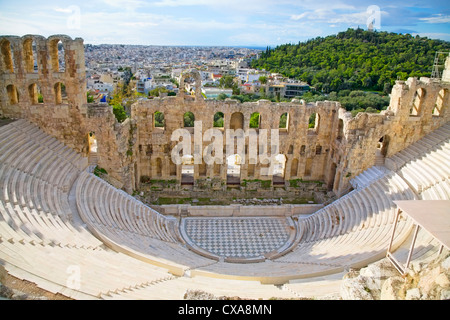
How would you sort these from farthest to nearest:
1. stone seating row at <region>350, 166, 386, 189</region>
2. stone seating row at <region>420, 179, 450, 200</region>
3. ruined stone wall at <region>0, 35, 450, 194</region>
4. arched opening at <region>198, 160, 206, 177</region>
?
1. arched opening at <region>198, 160, 206, 177</region>
2. stone seating row at <region>350, 166, 386, 189</region>
3. ruined stone wall at <region>0, 35, 450, 194</region>
4. stone seating row at <region>420, 179, 450, 200</region>

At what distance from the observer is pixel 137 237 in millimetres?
16203

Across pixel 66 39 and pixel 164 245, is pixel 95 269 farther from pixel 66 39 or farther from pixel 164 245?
pixel 66 39

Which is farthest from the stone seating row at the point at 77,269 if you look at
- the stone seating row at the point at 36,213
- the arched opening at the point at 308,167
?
the arched opening at the point at 308,167

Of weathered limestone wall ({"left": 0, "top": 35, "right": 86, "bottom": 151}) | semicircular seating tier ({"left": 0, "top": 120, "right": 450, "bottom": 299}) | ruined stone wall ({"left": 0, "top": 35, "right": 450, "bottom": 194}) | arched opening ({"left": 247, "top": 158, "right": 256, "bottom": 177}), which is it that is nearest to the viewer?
semicircular seating tier ({"left": 0, "top": 120, "right": 450, "bottom": 299})

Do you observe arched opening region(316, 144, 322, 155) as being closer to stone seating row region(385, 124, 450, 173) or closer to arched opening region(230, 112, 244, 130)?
stone seating row region(385, 124, 450, 173)

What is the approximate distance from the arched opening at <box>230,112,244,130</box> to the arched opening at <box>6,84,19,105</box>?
14.7 meters

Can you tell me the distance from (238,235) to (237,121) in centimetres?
906

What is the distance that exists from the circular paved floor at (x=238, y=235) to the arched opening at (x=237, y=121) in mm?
7261

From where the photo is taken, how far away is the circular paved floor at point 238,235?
18625 millimetres

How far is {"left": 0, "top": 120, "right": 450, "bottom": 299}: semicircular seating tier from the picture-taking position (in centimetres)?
1074

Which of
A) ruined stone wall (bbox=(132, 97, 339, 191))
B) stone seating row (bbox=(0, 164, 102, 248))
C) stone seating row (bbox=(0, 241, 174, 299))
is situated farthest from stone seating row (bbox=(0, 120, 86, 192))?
stone seating row (bbox=(0, 241, 174, 299))

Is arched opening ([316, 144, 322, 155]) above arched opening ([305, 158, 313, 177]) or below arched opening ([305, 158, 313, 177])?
above

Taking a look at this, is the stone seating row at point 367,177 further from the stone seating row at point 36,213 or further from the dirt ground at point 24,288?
the dirt ground at point 24,288

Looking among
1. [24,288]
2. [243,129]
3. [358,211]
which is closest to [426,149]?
[358,211]
